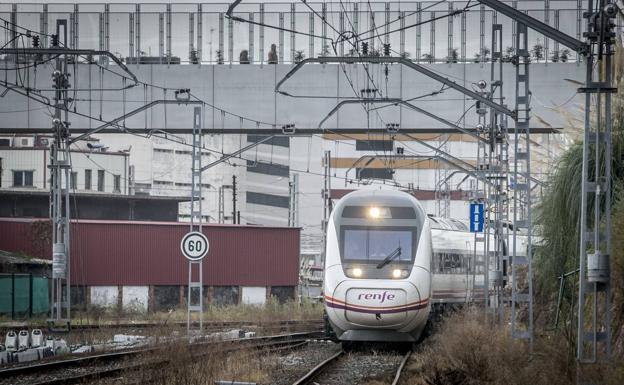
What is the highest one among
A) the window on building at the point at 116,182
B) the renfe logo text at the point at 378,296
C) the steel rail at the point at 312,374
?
the window on building at the point at 116,182

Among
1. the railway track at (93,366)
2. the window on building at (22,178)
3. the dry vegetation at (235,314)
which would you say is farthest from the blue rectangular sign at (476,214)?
the window on building at (22,178)

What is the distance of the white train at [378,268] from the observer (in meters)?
22.7

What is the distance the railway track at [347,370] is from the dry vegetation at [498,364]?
0.68 meters

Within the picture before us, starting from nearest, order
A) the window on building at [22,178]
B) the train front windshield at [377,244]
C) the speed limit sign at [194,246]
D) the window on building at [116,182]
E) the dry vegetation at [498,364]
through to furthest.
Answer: the dry vegetation at [498,364], the train front windshield at [377,244], the speed limit sign at [194,246], the window on building at [22,178], the window on building at [116,182]

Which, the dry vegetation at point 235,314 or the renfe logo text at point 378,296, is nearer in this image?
the renfe logo text at point 378,296

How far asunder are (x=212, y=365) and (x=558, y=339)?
538 centimetres

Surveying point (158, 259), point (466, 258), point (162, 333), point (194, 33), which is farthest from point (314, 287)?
point (162, 333)

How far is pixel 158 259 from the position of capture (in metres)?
52.6

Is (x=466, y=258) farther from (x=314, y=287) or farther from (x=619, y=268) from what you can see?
(x=314, y=287)

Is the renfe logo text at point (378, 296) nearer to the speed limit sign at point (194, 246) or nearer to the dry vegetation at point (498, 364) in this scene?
the dry vegetation at point (498, 364)

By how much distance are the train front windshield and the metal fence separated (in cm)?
1948

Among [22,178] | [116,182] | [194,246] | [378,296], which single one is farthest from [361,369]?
[116,182]

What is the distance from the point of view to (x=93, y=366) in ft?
70.0

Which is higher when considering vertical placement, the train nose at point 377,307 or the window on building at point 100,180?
the window on building at point 100,180
